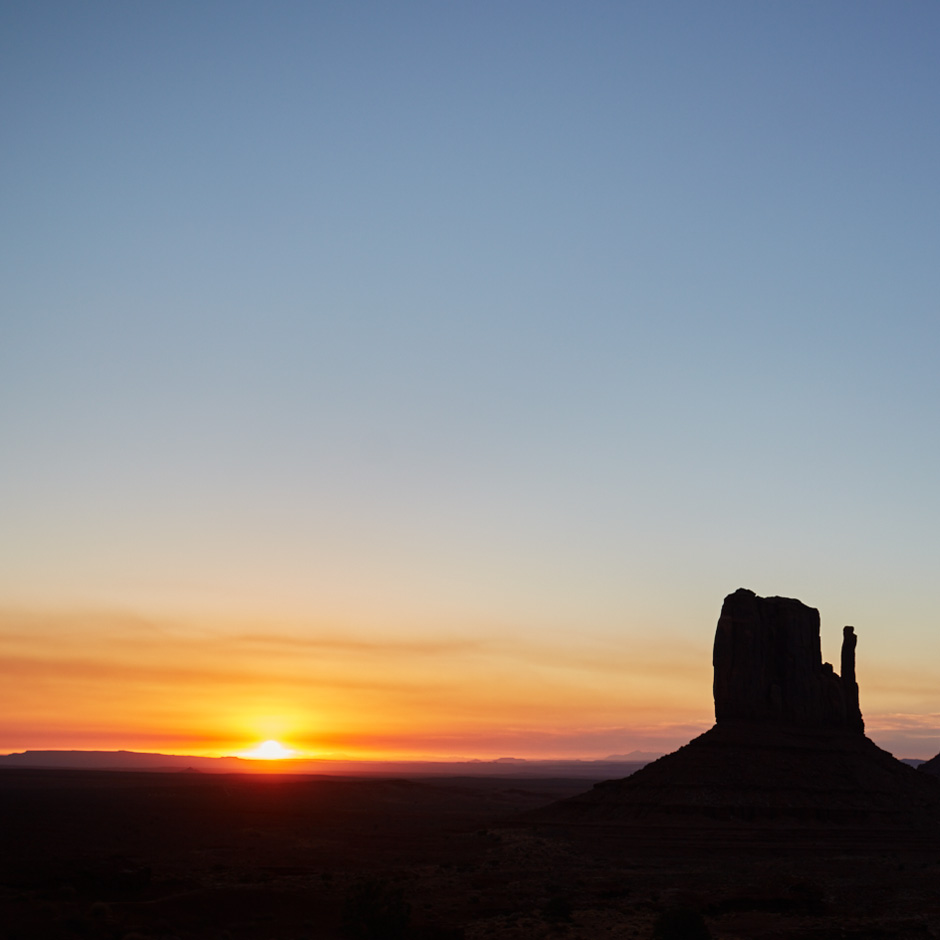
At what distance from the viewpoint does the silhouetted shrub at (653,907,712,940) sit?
139 feet

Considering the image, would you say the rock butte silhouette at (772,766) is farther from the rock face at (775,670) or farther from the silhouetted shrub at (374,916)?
the silhouetted shrub at (374,916)

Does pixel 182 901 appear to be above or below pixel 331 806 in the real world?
above

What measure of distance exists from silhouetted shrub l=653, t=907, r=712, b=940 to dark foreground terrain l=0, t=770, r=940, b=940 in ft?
8.22

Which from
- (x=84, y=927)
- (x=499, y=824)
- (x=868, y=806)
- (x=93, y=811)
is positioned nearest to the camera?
(x=84, y=927)

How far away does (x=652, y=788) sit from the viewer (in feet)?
297

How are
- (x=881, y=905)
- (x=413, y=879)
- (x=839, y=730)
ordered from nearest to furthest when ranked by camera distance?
1. (x=881, y=905)
2. (x=413, y=879)
3. (x=839, y=730)

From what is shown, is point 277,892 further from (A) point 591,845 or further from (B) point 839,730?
(B) point 839,730

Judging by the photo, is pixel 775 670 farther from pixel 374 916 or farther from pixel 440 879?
pixel 374 916

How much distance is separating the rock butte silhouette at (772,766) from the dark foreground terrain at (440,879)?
263 cm

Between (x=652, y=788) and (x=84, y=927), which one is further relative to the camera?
(x=652, y=788)

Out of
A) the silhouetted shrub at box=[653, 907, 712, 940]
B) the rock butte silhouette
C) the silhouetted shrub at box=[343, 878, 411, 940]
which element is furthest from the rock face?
the silhouetted shrub at box=[343, 878, 411, 940]

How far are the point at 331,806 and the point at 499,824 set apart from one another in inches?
1965

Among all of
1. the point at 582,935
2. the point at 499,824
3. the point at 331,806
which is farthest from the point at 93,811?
the point at 582,935

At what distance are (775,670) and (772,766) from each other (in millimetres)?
13206
